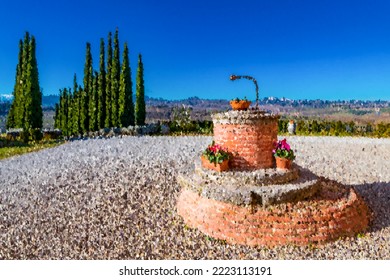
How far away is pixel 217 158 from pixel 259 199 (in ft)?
4.61

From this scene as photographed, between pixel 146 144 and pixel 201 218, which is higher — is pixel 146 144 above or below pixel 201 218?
above

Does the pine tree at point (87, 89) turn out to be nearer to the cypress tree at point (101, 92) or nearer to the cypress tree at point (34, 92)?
the cypress tree at point (101, 92)

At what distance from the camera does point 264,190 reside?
811 cm

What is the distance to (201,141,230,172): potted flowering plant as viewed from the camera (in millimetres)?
8850

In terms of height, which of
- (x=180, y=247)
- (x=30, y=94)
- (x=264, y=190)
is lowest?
(x=180, y=247)

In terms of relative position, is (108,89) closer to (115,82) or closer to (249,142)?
(115,82)

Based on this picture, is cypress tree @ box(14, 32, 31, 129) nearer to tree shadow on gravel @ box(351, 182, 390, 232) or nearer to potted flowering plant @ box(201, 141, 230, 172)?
potted flowering plant @ box(201, 141, 230, 172)

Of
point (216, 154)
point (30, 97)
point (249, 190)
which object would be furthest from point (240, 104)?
point (30, 97)

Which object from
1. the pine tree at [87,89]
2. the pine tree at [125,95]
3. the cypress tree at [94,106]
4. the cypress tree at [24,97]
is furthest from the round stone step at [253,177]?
the pine tree at [87,89]

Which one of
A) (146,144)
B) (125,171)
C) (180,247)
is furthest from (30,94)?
(180,247)

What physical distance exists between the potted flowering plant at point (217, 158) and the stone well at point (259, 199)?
0.15m
